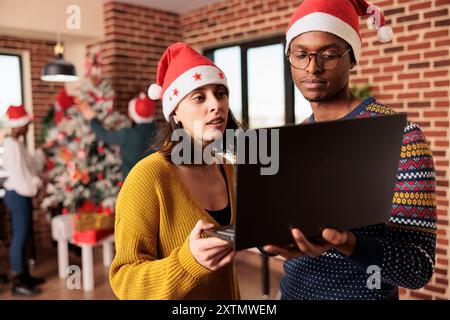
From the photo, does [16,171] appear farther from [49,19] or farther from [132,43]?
[132,43]

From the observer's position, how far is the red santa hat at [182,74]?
3.93 feet

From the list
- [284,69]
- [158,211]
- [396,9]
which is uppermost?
[396,9]

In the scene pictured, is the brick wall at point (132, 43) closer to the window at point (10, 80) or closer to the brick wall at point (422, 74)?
the window at point (10, 80)

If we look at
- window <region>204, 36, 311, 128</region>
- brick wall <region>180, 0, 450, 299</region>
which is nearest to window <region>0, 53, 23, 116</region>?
window <region>204, 36, 311, 128</region>

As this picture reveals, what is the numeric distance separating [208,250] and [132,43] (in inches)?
148

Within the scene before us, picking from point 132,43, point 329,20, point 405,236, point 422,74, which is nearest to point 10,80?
point 132,43

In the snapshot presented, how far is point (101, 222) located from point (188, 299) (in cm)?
281

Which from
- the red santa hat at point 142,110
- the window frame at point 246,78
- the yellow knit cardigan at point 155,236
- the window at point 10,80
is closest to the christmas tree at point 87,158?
the red santa hat at point 142,110

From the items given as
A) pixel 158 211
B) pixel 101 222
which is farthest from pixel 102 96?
pixel 158 211

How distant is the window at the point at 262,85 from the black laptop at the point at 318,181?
3077 mm

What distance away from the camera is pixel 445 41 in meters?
2.77

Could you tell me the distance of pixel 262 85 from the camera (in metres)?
4.11
